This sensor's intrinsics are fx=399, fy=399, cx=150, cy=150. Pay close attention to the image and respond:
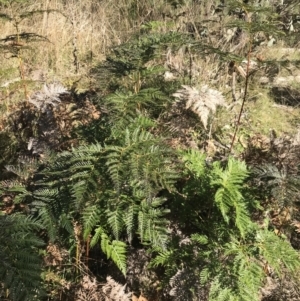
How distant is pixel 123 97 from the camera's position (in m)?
2.39

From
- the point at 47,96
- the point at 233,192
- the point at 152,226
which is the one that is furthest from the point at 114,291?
the point at 47,96

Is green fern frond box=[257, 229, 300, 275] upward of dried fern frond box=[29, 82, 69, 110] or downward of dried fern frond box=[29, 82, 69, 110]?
downward

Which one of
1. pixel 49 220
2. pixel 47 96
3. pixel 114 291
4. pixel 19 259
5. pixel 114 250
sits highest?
pixel 47 96

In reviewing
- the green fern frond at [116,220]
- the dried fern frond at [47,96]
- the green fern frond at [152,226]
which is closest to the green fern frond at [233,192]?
the green fern frond at [152,226]

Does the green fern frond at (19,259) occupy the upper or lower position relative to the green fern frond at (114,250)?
upper

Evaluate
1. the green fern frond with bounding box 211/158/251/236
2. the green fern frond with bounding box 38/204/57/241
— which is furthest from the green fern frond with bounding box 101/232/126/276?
the green fern frond with bounding box 211/158/251/236

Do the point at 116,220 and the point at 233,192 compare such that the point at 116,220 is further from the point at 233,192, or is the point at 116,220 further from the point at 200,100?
the point at 200,100

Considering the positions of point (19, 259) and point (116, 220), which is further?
point (116, 220)

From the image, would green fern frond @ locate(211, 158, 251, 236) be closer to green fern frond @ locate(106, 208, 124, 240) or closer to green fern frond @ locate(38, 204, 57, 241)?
green fern frond @ locate(106, 208, 124, 240)

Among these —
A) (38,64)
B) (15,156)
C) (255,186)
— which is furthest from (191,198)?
(38,64)

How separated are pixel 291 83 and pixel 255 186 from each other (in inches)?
115

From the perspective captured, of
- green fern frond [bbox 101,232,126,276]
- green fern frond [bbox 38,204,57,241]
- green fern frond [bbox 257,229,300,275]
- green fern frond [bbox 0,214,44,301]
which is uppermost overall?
green fern frond [bbox 38,204,57,241]

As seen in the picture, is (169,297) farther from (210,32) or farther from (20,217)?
(210,32)

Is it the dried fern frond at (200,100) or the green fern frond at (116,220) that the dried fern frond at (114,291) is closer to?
the green fern frond at (116,220)
